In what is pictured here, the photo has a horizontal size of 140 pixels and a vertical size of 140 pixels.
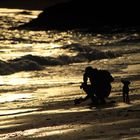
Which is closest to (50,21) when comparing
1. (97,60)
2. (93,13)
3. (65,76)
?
(93,13)

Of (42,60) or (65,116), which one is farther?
(42,60)

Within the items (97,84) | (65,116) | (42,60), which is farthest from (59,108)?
(42,60)

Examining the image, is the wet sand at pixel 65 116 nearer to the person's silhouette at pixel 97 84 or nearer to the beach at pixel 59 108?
the beach at pixel 59 108

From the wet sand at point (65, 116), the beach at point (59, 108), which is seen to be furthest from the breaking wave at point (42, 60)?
the wet sand at point (65, 116)

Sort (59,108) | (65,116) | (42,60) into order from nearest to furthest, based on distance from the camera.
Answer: (65,116)
(59,108)
(42,60)

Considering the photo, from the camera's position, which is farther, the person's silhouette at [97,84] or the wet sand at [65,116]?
the person's silhouette at [97,84]

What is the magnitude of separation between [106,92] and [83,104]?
58cm

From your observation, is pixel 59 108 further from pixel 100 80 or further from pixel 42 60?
pixel 42 60

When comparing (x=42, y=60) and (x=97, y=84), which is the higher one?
(x=97, y=84)

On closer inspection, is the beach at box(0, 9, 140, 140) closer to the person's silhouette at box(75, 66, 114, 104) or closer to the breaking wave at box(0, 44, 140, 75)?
the breaking wave at box(0, 44, 140, 75)

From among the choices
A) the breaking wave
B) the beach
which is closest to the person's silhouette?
the beach

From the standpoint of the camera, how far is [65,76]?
2230 cm

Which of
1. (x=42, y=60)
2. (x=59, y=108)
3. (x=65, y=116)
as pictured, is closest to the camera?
(x=65, y=116)

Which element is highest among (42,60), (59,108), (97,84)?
(97,84)
